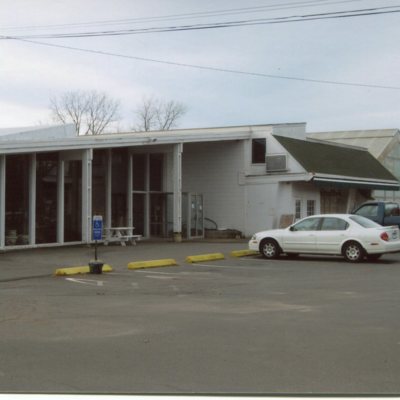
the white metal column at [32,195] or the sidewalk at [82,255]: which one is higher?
the white metal column at [32,195]

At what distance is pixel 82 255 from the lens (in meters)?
19.6

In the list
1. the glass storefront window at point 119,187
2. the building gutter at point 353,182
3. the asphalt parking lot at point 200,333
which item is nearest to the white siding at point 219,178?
the building gutter at point 353,182

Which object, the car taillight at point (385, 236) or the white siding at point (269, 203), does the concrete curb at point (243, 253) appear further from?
the white siding at point (269, 203)

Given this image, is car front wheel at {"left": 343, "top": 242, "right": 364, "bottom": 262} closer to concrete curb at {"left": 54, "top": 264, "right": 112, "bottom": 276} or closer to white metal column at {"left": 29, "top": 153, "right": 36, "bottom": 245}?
concrete curb at {"left": 54, "top": 264, "right": 112, "bottom": 276}

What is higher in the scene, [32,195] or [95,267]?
[32,195]

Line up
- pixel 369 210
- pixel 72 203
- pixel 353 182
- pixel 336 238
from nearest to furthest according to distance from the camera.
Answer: pixel 336 238
pixel 72 203
pixel 369 210
pixel 353 182

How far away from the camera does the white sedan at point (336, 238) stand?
1800cm

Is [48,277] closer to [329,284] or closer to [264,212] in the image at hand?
[329,284]

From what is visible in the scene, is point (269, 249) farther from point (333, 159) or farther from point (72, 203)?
point (333, 159)

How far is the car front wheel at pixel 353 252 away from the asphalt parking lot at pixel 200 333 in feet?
9.88

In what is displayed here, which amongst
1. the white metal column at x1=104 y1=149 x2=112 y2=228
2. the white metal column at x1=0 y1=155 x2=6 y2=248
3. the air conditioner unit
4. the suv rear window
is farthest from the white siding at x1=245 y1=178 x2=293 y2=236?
the white metal column at x1=0 y1=155 x2=6 y2=248

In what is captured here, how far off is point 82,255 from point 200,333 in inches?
479

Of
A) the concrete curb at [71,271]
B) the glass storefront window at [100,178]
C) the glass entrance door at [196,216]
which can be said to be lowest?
the concrete curb at [71,271]

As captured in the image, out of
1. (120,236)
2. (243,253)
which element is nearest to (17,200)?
(120,236)
